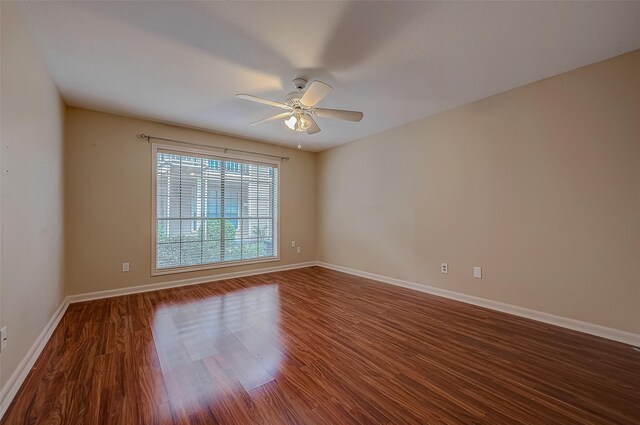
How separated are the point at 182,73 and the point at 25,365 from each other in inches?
102

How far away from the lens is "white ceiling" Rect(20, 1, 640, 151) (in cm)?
176

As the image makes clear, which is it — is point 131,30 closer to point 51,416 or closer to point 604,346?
point 51,416

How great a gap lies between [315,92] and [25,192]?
7.43 feet

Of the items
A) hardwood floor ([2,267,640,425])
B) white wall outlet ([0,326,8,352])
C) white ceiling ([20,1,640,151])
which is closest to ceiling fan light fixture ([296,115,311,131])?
white ceiling ([20,1,640,151])

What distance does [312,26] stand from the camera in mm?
1895

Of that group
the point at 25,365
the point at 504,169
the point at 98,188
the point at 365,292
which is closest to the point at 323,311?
the point at 365,292

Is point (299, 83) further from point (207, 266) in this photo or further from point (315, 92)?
point (207, 266)

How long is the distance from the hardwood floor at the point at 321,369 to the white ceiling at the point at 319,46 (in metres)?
2.44

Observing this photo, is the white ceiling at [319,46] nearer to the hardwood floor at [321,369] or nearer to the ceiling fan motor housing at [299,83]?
the ceiling fan motor housing at [299,83]

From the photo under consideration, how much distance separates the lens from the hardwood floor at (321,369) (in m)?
1.45

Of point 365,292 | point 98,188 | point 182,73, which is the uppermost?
point 182,73

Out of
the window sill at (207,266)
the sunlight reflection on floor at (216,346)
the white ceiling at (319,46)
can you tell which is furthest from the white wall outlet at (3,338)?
the window sill at (207,266)

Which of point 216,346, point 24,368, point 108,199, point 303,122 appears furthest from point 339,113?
point 108,199

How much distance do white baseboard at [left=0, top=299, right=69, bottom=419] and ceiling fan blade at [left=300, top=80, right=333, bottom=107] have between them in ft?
9.00
